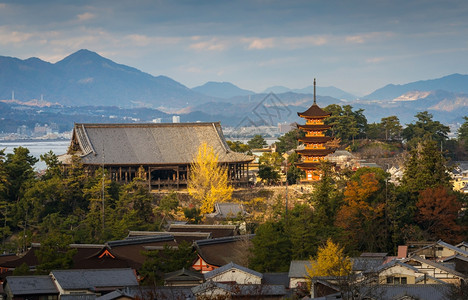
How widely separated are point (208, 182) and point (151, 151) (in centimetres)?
572

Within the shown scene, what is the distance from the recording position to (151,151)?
49594 mm

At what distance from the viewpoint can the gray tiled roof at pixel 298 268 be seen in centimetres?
2727

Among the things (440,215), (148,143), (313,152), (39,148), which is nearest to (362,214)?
(440,215)

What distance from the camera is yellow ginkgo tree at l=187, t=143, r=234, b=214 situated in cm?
4406

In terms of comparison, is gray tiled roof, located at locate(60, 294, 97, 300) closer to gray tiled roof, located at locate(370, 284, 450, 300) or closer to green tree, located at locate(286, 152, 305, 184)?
gray tiled roof, located at locate(370, 284, 450, 300)

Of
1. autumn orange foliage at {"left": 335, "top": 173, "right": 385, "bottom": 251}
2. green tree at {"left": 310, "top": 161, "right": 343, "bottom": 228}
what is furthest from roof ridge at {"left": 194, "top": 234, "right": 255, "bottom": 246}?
autumn orange foliage at {"left": 335, "top": 173, "right": 385, "bottom": 251}

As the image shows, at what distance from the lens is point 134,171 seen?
48.3m

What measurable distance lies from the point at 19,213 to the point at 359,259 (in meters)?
19.4

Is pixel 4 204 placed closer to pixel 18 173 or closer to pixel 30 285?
pixel 18 173

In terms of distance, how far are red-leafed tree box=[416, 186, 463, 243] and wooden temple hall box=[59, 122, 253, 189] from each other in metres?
15.2

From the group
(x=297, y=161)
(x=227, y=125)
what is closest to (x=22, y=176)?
(x=297, y=161)

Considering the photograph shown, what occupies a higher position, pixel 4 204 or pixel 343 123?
pixel 343 123

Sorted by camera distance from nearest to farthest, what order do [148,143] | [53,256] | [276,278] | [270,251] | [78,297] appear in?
[78,297], [276,278], [53,256], [270,251], [148,143]

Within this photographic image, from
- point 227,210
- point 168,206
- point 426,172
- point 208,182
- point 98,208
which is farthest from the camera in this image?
point 208,182
